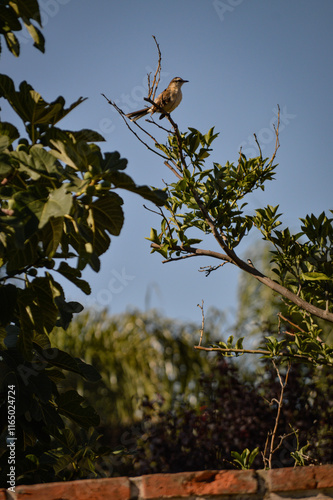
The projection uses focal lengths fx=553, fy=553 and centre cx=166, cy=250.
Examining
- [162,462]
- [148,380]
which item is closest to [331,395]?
[162,462]

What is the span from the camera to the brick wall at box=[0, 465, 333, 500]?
2.12 meters

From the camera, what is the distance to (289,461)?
4.88 meters

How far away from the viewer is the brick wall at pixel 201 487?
212 cm

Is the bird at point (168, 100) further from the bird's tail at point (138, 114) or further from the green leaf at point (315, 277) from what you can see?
the green leaf at point (315, 277)

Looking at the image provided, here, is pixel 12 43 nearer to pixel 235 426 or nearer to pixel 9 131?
pixel 9 131

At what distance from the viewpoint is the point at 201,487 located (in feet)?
7.18

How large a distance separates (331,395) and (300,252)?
2862 mm

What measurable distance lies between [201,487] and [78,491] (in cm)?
48

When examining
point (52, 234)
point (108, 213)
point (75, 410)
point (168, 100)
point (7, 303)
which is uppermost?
point (168, 100)

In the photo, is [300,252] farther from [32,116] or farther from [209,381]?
[209,381]

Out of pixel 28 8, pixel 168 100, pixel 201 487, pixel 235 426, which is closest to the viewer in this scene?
pixel 201 487

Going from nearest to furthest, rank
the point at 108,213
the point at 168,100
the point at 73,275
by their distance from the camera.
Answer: the point at 108,213 < the point at 73,275 < the point at 168,100

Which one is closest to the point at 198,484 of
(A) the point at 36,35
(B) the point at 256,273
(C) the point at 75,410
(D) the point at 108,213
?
(C) the point at 75,410

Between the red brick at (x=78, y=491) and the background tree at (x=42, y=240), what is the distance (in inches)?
27.1
